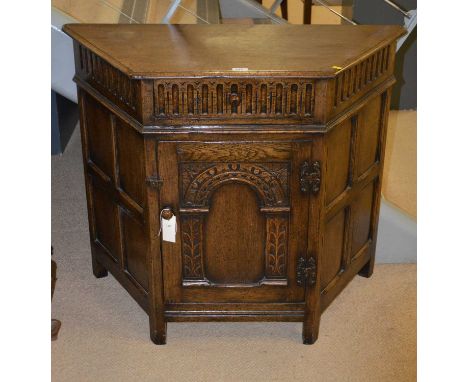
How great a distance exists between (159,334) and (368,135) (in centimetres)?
114

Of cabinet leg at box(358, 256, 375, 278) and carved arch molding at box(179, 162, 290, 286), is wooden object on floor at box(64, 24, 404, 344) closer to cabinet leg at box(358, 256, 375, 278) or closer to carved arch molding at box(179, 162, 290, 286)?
carved arch molding at box(179, 162, 290, 286)

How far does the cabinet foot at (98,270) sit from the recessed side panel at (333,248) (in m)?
1.05

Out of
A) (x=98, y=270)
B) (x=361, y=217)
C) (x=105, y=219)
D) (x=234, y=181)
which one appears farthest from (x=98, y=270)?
(x=361, y=217)

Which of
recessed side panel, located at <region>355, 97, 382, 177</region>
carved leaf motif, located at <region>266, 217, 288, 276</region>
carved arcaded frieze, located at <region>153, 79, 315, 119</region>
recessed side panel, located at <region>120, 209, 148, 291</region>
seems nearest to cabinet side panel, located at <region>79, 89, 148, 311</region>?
recessed side panel, located at <region>120, 209, 148, 291</region>

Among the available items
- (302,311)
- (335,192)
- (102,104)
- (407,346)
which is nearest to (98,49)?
(102,104)

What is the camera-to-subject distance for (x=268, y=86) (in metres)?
2.56

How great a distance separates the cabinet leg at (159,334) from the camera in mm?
3023

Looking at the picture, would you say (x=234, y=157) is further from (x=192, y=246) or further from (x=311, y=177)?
(x=192, y=246)

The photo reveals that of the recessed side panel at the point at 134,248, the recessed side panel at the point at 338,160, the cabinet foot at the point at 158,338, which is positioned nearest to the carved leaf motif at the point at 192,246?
the recessed side panel at the point at 134,248

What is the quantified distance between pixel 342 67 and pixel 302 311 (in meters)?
0.97

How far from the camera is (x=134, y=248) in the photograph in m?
3.04

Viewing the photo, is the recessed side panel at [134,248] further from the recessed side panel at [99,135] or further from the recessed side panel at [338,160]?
the recessed side panel at [338,160]

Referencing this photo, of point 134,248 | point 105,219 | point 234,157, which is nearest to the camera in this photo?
point 234,157

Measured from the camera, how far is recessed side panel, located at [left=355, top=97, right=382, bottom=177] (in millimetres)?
2982
